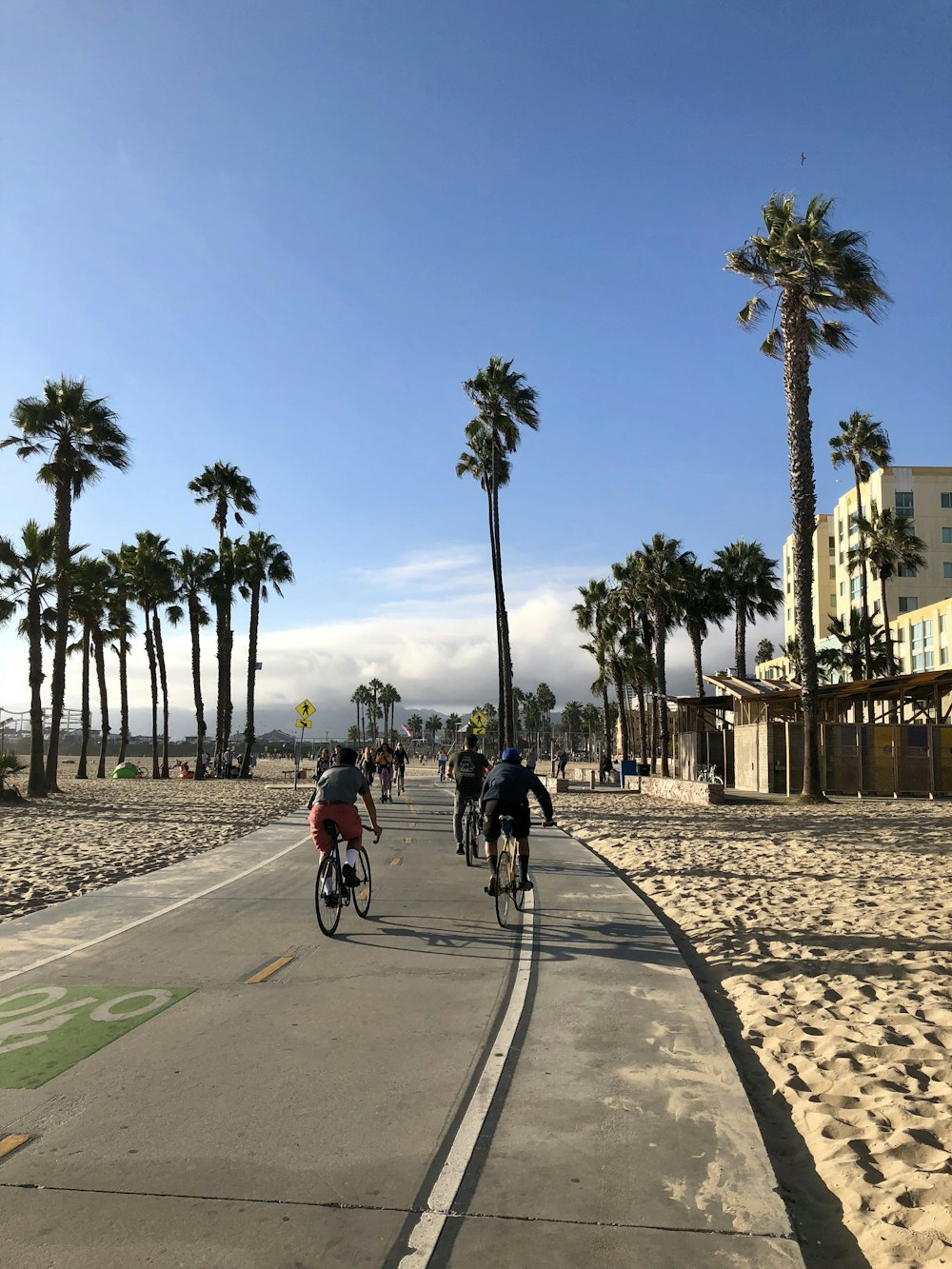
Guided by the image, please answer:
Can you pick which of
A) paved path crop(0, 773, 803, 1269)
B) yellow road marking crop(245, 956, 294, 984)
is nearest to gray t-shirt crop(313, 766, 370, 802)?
paved path crop(0, 773, 803, 1269)

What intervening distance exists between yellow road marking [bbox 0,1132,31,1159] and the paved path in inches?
1.3

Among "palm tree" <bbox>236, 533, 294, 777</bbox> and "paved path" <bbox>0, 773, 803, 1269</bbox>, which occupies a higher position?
"palm tree" <bbox>236, 533, 294, 777</bbox>

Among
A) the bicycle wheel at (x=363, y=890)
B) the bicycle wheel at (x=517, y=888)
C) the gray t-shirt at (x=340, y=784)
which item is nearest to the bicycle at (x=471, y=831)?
the bicycle wheel at (x=517, y=888)

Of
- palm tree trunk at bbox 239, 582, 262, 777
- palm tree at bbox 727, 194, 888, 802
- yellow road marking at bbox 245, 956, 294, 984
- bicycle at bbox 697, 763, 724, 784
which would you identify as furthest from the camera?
palm tree trunk at bbox 239, 582, 262, 777

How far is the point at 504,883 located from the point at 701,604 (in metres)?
42.6

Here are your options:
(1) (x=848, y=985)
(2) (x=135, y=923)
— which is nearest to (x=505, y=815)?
(1) (x=848, y=985)

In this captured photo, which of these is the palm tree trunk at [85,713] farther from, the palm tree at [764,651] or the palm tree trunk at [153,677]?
the palm tree at [764,651]

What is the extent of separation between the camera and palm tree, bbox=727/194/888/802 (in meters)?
28.1

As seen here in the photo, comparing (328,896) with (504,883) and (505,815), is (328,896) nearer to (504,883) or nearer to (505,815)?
(504,883)

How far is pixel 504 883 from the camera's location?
10125 millimetres

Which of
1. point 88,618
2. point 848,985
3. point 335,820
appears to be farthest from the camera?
point 88,618

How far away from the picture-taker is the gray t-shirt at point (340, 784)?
9.72m

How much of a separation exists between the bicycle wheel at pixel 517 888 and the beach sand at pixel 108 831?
17.7ft

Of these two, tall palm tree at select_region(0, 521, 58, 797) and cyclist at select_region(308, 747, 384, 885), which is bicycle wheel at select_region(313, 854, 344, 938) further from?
tall palm tree at select_region(0, 521, 58, 797)
